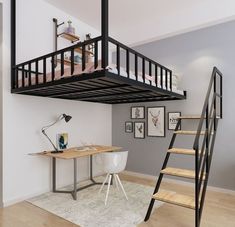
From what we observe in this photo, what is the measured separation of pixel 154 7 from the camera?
354 cm

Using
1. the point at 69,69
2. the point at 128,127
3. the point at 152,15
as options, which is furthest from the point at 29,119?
the point at 152,15

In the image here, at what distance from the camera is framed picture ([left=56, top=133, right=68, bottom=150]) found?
3.56m

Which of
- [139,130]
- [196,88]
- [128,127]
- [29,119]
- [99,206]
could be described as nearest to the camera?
[99,206]

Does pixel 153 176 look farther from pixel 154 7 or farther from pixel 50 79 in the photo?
pixel 154 7

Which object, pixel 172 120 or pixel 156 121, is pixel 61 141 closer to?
pixel 156 121

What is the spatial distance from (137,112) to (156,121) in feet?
1.58

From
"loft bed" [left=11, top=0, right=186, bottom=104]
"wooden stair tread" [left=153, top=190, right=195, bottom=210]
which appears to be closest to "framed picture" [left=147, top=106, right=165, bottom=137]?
"loft bed" [left=11, top=0, right=186, bottom=104]

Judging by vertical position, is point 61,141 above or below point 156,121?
below

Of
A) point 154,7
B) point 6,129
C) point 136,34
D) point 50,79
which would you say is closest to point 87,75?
point 50,79

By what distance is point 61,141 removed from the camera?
3590 mm

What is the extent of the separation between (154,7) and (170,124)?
6.97 feet

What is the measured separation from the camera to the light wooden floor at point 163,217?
2.38 meters

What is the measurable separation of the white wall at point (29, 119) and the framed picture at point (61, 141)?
96 millimetres

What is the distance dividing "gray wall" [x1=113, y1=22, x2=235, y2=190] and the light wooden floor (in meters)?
0.76
